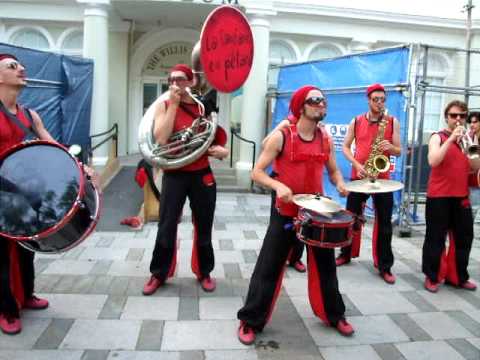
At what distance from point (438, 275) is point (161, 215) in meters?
2.62

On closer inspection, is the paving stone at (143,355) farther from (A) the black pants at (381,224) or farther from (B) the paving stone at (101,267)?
(A) the black pants at (381,224)

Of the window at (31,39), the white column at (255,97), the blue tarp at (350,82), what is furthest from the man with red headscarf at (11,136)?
the window at (31,39)

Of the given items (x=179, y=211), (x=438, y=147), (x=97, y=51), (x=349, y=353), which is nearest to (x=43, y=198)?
(x=179, y=211)

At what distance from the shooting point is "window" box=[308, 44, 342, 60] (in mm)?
12375

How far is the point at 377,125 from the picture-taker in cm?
478

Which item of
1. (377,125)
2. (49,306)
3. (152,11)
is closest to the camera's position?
(49,306)

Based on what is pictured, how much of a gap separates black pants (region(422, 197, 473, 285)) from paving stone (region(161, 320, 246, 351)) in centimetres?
203

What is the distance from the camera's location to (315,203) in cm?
305

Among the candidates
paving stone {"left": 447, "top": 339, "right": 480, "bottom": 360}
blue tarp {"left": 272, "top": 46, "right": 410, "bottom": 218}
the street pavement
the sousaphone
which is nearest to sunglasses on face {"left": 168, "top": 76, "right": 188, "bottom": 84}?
the sousaphone

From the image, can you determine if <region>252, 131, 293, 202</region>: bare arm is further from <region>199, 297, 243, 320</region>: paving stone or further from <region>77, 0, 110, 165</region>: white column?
<region>77, 0, 110, 165</region>: white column

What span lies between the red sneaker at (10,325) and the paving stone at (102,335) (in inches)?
14.0

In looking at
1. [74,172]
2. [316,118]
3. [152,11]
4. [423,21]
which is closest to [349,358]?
[316,118]

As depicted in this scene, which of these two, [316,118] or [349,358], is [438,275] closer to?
[349,358]

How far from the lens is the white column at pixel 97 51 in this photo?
9.58m
